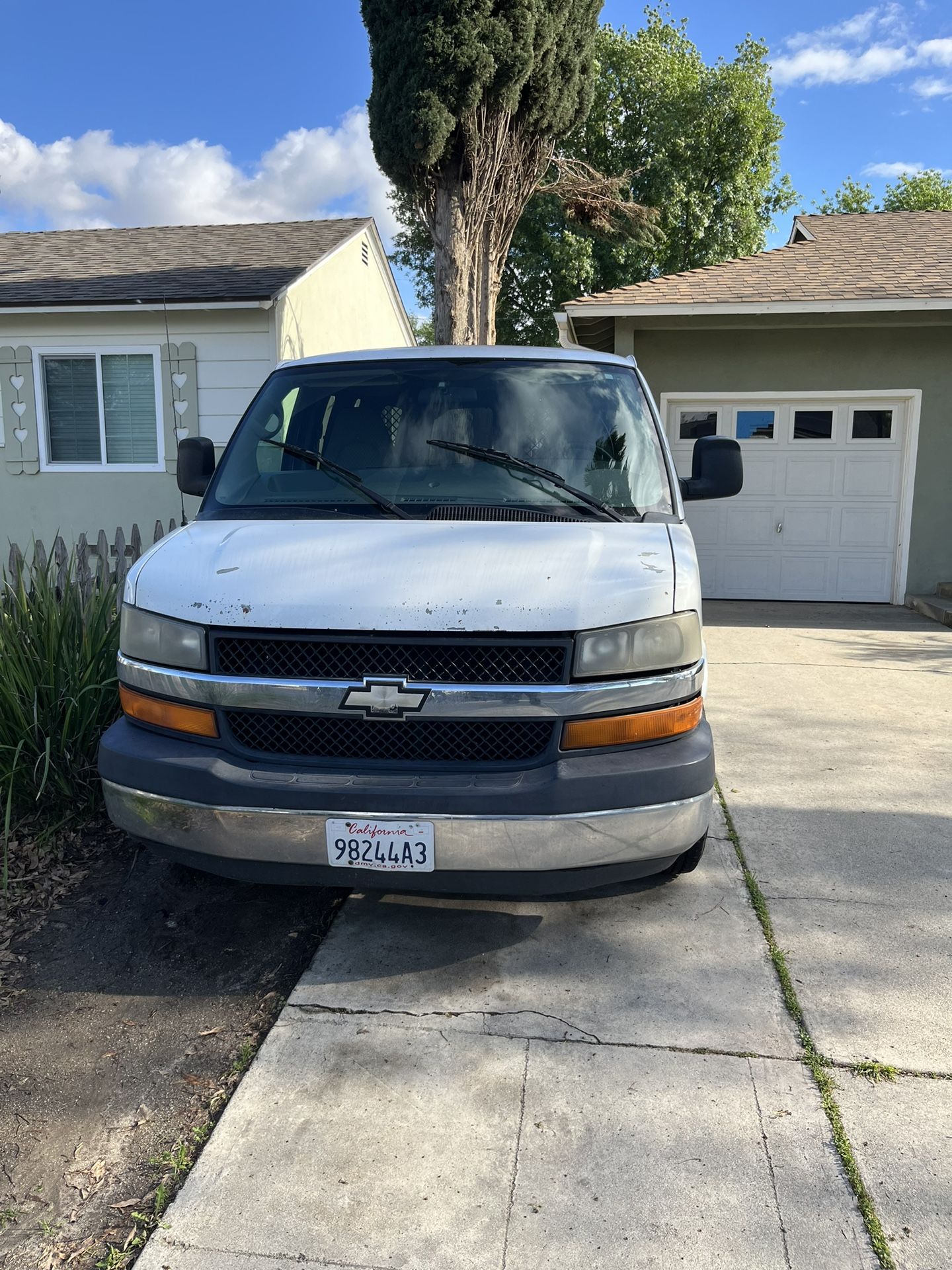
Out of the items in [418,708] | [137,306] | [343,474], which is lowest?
[418,708]

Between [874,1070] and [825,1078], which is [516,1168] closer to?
[825,1078]

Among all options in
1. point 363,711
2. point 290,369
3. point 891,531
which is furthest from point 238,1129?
point 891,531

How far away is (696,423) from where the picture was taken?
11125 millimetres

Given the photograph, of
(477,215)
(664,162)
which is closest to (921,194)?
(664,162)

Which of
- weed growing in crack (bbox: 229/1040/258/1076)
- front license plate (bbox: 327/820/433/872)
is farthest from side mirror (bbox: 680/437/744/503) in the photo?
weed growing in crack (bbox: 229/1040/258/1076)

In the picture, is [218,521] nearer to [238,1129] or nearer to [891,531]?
[238,1129]

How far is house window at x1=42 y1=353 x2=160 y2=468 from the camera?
39.5 feet

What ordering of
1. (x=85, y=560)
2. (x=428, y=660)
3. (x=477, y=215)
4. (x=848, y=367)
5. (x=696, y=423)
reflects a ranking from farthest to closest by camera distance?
(x=696, y=423) < (x=848, y=367) < (x=477, y=215) < (x=85, y=560) < (x=428, y=660)

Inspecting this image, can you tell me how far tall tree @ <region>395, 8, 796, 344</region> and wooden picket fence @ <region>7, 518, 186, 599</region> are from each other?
21.3 metres

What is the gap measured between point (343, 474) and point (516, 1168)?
95.6 inches

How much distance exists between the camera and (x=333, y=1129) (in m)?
2.35

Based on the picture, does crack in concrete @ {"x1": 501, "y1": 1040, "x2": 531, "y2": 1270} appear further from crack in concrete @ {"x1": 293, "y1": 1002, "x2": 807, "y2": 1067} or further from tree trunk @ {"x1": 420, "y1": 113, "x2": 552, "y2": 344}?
tree trunk @ {"x1": 420, "y1": 113, "x2": 552, "y2": 344}

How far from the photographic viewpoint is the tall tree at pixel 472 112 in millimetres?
8422

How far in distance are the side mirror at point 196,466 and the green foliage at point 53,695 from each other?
877 mm
